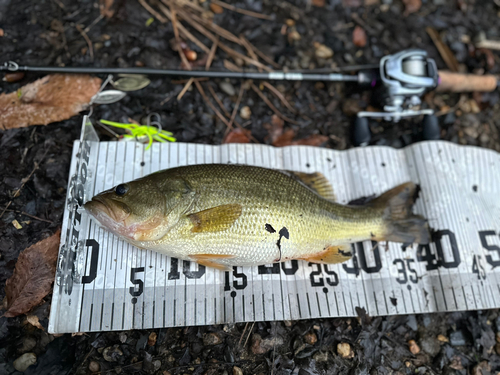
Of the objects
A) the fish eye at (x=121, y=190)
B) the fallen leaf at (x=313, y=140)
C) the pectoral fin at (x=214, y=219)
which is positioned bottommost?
the pectoral fin at (x=214, y=219)

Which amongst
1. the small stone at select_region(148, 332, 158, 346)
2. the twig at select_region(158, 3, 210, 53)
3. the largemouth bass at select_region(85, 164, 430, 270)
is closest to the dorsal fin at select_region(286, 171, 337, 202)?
the largemouth bass at select_region(85, 164, 430, 270)

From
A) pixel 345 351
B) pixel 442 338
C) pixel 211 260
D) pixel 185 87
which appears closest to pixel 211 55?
pixel 185 87

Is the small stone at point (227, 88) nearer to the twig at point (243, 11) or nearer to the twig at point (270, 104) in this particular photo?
the twig at point (270, 104)

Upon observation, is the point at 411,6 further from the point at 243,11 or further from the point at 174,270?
the point at 174,270

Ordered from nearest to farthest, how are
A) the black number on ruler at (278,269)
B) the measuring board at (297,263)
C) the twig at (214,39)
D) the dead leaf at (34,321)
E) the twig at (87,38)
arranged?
the dead leaf at (34,321) → the measuring board at (297,263) → the black number on ruler at (278,269) → the twig at (87,38) → the twig at (214,39)

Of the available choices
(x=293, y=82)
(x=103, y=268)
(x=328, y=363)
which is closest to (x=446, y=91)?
(x=293, y=82)

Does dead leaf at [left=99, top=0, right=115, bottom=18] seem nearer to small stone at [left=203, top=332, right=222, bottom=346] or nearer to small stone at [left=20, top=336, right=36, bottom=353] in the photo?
small stone at [left=20, top=336, right=36, bottom=353]

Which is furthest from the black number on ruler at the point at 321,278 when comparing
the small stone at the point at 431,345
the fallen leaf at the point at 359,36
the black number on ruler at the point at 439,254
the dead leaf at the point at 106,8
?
the dead leaf at the point at 106,8
